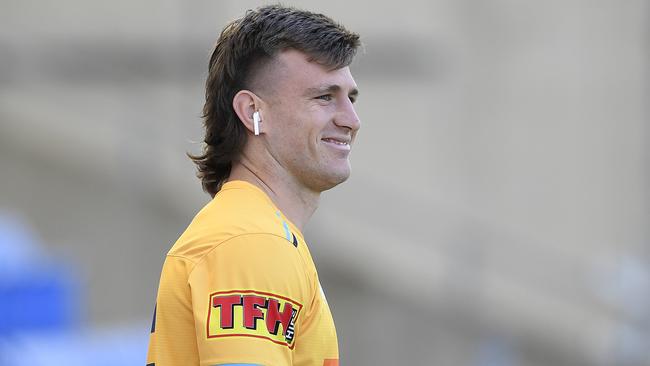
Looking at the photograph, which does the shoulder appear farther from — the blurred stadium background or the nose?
the blurred stadium background

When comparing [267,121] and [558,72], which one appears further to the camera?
[558,72]

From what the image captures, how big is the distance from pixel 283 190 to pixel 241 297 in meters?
0.50

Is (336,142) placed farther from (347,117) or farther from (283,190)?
(283,190)

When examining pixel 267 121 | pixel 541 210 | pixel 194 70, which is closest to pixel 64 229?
pixel 194 70

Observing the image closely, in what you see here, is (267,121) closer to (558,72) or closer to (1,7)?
(1,7)

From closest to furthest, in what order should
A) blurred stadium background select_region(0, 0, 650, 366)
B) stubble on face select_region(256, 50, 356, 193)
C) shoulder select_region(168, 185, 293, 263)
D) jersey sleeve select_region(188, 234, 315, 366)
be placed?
jersey sleeve select_region(188, 234, 315, 366), shoulder select_region(168, 185, 293, 263), stubble on face select_region(256, 50, 356, 193), blurred stadium background select_region(0, 0, 650, 366)

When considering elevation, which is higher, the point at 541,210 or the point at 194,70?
the point at 194,70

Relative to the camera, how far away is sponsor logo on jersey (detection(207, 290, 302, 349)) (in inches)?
95.3

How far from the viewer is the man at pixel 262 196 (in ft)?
8.02

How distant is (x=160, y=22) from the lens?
1016 cm

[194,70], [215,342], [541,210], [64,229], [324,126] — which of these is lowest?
[215,342]

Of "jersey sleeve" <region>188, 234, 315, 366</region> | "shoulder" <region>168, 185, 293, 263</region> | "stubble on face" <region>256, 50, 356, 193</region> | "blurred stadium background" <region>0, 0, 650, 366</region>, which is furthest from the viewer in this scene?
"blurred stadium background" <region>0, 0, 650, 366</region>

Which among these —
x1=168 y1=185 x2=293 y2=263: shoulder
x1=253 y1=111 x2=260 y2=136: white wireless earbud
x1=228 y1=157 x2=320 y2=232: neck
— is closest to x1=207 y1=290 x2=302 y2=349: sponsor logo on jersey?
x1=168 y1=185 x2=293 y2=263: shoulder

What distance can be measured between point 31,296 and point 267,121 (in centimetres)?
621
